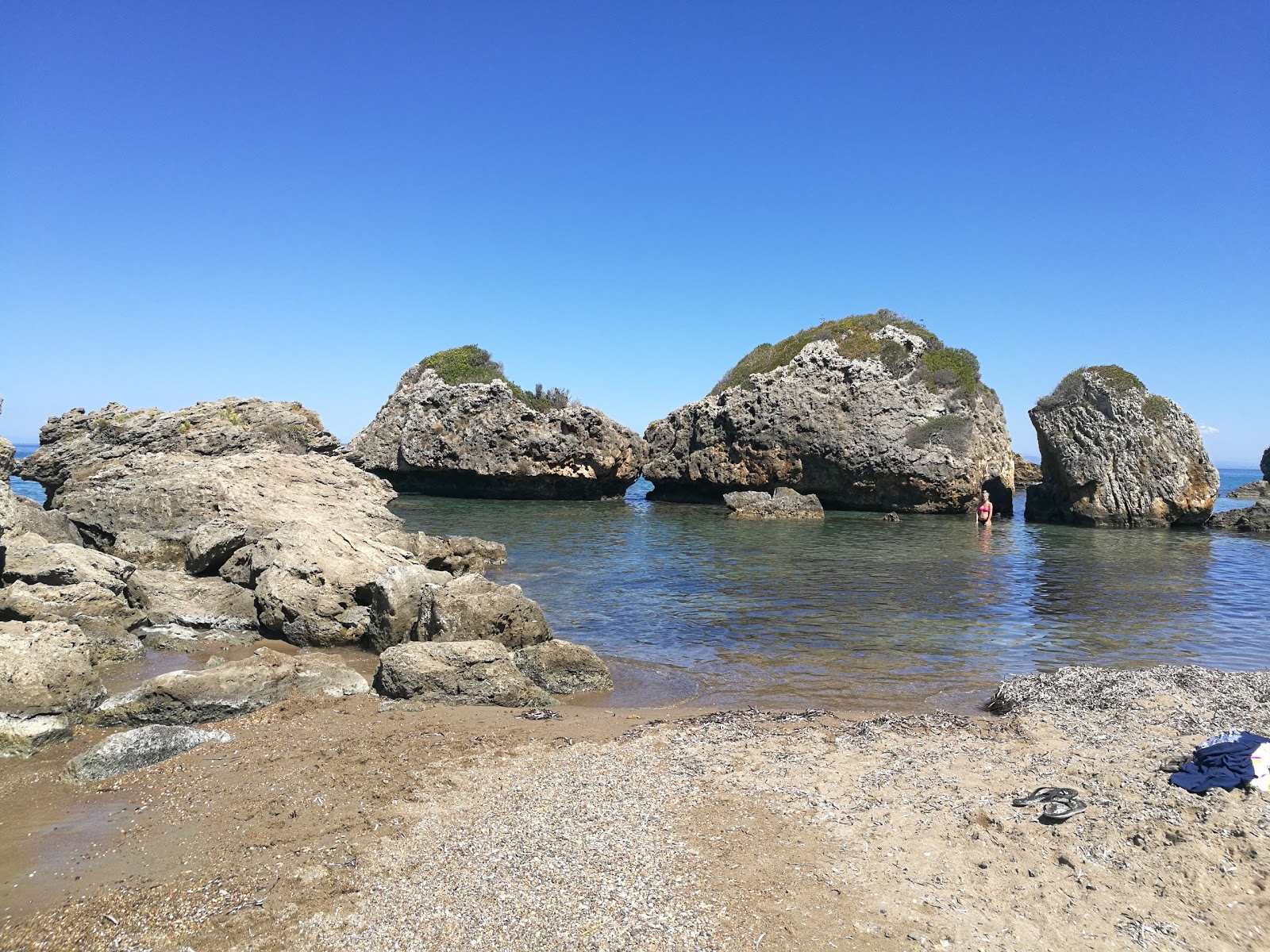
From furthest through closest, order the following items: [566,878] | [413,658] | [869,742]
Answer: [413,658] < [869,742] < [566,878]

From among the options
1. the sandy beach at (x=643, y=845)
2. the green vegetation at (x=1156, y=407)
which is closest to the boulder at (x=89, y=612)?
the sandy beach at (x=643, y=845)

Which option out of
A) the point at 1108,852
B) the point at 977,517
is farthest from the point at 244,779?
the point at 977,517

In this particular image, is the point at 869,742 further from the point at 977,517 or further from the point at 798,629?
the point at 977,517

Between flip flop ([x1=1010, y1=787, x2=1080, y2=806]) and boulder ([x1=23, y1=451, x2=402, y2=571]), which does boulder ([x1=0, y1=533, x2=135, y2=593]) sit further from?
flip flop ([x1=1010, y1=787, x2=1080, y2=806])

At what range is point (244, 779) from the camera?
24.2ft

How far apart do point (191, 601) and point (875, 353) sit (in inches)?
1631

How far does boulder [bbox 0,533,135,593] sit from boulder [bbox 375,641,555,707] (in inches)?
231

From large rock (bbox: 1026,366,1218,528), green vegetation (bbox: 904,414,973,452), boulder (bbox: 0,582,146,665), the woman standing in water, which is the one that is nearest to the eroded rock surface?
green vegetation (bbox: 904,414,973,452)

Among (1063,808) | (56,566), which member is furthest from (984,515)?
(56,566)

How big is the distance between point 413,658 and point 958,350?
44.6 meters

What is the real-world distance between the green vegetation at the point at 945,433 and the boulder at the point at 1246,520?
38.4 feet

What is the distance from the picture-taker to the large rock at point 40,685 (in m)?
8.07

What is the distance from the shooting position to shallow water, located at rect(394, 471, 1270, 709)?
12.3m

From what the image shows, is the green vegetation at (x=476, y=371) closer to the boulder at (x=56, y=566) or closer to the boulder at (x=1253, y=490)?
the boulder at (x=56, y=566)
